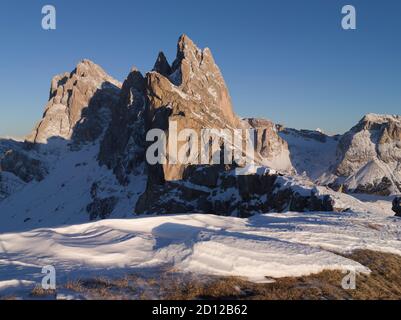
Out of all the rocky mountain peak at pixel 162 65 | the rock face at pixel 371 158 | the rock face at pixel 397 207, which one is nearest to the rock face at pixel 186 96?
the rocky mountain peak at pixel 162 65

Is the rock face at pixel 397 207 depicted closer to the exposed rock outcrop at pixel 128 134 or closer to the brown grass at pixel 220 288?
the brown grass at pixel 220 288

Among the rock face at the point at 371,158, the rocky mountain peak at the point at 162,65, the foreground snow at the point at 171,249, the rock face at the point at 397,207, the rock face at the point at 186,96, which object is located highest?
the rocky mountain peak at the point at 162,65

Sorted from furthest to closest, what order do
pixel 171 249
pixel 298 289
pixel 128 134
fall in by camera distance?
pixel 128 134, pixel 171 249, pixel 298 289

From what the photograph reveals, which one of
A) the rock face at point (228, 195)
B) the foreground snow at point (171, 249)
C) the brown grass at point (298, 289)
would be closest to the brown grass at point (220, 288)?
the brown grass at point (298, 289)

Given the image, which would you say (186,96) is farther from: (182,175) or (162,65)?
(182,175)

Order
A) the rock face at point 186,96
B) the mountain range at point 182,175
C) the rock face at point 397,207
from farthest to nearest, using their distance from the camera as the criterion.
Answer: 1. the rock face at point 186,96
2. the mountain range at point 182,175
3. the rock face at point 397,207

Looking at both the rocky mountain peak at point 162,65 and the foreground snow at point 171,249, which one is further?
the rocky mountain peak at point 162,65

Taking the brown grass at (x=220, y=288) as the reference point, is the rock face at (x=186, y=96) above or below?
above

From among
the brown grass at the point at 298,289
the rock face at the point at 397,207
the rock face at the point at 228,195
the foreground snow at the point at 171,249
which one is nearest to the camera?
the brown grass at the point at 298,289

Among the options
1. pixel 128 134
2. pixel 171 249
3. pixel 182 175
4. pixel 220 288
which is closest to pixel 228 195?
pixel 182 175
